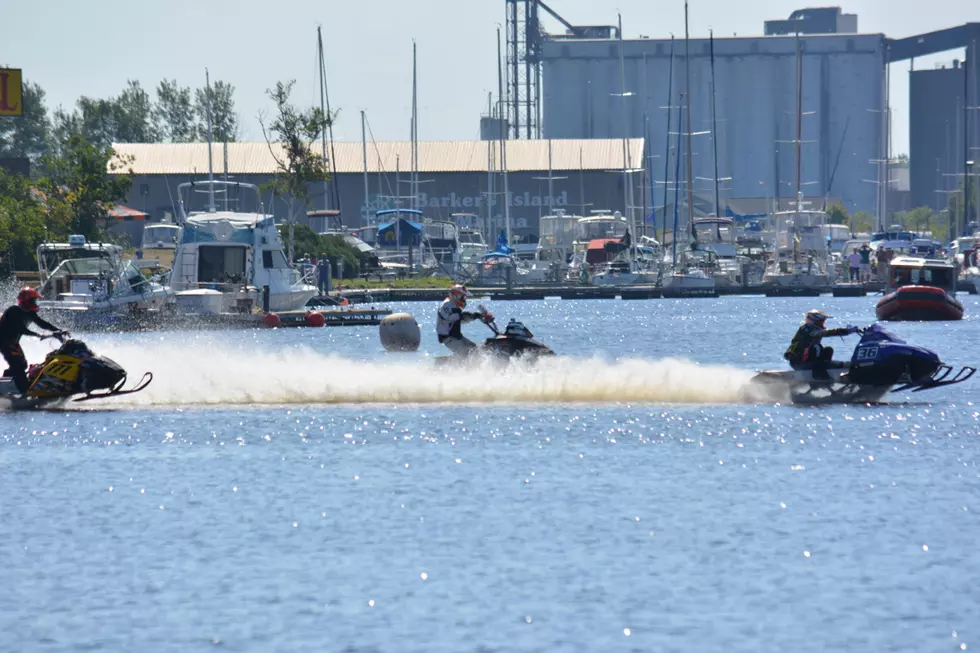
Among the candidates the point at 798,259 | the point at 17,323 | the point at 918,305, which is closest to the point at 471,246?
the point at 798,259

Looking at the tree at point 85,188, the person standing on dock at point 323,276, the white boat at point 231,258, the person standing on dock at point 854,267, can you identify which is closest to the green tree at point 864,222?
the person standing on dock at point 854,267

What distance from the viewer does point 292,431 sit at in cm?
2992

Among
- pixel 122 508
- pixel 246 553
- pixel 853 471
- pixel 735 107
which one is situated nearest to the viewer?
pixel 246 553

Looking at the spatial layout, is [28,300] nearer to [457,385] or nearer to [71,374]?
[71,374]

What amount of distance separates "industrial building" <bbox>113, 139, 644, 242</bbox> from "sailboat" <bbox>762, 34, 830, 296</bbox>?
65.5 ft

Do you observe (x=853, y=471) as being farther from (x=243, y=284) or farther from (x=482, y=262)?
(x=482, y=262)

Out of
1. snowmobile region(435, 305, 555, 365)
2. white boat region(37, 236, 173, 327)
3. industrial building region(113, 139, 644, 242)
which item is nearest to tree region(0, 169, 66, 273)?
white boat region(37, 236, 173, 327)

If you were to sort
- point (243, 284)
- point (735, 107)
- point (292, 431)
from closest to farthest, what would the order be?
point (292, 431), point (243, 284), point (735, 107)

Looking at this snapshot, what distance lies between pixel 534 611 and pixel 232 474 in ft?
31.5

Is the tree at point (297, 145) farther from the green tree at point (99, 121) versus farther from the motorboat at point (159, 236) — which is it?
the green tree at point (99, 121)

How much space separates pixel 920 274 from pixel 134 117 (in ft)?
264

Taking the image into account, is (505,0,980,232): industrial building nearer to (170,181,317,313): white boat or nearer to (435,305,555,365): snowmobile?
(170,181,317,313): white boat

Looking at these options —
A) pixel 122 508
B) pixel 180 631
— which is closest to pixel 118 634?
pixel 180 631

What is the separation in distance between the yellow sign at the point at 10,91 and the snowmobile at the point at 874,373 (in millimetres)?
30766
